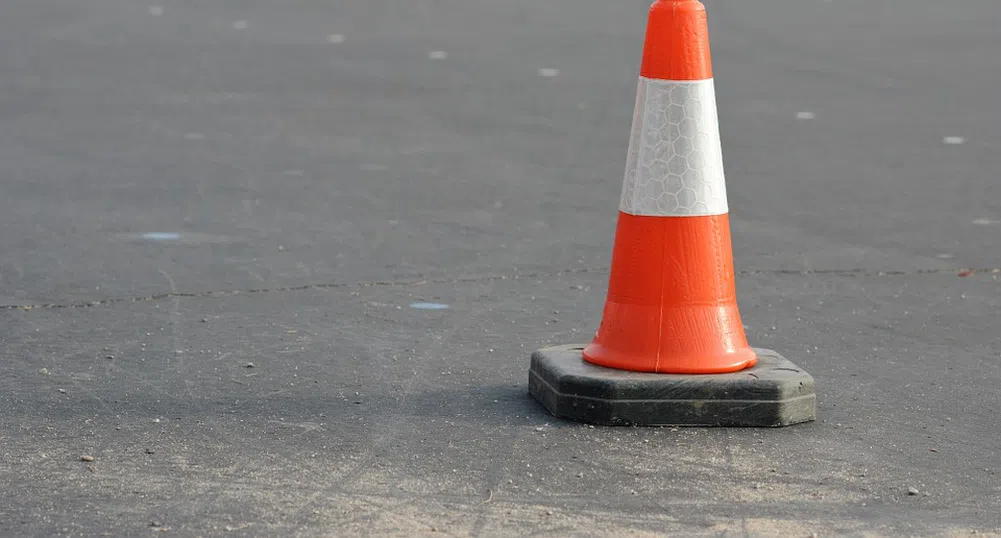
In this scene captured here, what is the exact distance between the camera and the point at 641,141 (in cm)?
469

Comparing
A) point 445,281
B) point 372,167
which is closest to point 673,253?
point 445,281

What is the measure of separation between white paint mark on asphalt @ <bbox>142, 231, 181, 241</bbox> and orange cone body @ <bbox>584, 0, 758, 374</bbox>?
310 cm

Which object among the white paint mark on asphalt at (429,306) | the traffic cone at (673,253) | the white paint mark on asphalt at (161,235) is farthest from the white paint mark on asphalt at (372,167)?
the traffic cone at (673,253)

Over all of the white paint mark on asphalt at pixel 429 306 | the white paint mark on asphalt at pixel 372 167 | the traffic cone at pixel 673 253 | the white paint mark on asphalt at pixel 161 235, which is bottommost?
the white paint mark on asphalt at pixel 429 306

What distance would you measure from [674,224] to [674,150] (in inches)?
8.4

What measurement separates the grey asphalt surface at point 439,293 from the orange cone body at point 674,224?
294 millimetres

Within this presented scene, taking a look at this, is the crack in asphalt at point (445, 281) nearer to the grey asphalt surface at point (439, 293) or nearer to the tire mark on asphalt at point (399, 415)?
the grey asphalt surface at point (439, 293)

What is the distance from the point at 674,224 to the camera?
15.4 feet

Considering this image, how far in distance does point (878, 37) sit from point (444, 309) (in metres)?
11.2

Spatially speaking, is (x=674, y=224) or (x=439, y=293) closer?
(x=674, y=224)

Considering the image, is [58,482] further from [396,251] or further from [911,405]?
[396,251]

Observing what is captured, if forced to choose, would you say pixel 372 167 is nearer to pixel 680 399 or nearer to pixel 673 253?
pixel 673 253

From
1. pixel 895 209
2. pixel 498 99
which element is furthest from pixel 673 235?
pixel 498 99

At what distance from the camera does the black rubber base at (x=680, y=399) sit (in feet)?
14.8
